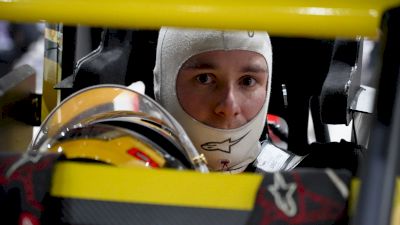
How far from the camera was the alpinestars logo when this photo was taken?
1263mm

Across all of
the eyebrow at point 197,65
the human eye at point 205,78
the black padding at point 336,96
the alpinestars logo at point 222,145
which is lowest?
the alpinestars logo at point 222,145

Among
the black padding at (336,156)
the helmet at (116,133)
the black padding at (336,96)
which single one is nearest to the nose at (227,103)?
the black padding at (336,156)

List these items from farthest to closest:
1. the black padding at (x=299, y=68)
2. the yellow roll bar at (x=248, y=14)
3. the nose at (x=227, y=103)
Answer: the black padding at (x=299, y=68) → the nose at (x=227, y=103) → the yellow roll bar at (x=248, y=14)

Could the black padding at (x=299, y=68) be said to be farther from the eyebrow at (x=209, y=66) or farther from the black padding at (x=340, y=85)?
the eyebrow at (x=209, y=66)

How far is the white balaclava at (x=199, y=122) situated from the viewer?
1.24 meters

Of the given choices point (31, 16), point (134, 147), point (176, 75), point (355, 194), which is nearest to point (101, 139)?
point (134, 147)

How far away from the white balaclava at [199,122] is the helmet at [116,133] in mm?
338

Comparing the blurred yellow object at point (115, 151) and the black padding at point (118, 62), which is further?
the black padding at point (118, 62)

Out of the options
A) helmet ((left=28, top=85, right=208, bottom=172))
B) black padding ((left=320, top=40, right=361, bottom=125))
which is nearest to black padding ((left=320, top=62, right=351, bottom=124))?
black padding ((left=320, top=40, right=361, bottom=125))

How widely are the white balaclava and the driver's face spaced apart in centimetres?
1

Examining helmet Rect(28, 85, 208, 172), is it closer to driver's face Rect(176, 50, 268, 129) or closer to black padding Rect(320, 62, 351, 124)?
driver's face Rect(176, 50, 268, 129)

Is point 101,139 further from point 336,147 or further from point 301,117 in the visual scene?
point 301,117

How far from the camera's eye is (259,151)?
1.41m

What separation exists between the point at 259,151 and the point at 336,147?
20 centimetres
